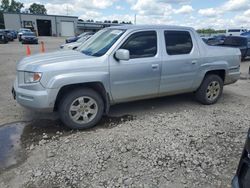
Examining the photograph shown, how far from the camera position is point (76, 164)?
10.7ft

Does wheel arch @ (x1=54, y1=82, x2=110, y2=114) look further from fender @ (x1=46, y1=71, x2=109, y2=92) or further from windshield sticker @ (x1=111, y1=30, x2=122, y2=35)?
windshield sticker @ (x1=111, y1=30, x2=122, y2=35)

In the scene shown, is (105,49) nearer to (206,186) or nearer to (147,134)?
(147,134)

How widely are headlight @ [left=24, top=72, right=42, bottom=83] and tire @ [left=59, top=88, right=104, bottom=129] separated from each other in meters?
0.54

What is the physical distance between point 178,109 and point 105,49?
2.22m

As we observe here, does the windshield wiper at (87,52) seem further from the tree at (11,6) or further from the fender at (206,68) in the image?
the tree at (11,6)

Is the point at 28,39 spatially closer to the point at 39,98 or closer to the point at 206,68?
the point at 206,68

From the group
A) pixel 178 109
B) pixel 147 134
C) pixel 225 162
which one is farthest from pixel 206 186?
pixel 178 109

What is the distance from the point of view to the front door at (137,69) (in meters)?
4.38

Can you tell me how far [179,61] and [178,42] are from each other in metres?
0.44

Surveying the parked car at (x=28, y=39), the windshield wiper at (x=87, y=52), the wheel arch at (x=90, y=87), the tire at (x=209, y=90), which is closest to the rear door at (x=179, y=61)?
the tire at (x=209, y=90)

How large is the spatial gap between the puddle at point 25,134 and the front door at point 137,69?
1.80 feet

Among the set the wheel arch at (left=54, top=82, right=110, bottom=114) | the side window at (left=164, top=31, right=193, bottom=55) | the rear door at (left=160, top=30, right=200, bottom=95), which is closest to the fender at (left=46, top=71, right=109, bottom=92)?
the wheel arch at (left=54, top=82, right=110, bottom=114)

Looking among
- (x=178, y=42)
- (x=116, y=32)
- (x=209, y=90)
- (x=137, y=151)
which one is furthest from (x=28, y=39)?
(x=137, y=151)

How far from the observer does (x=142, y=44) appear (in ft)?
15.3
